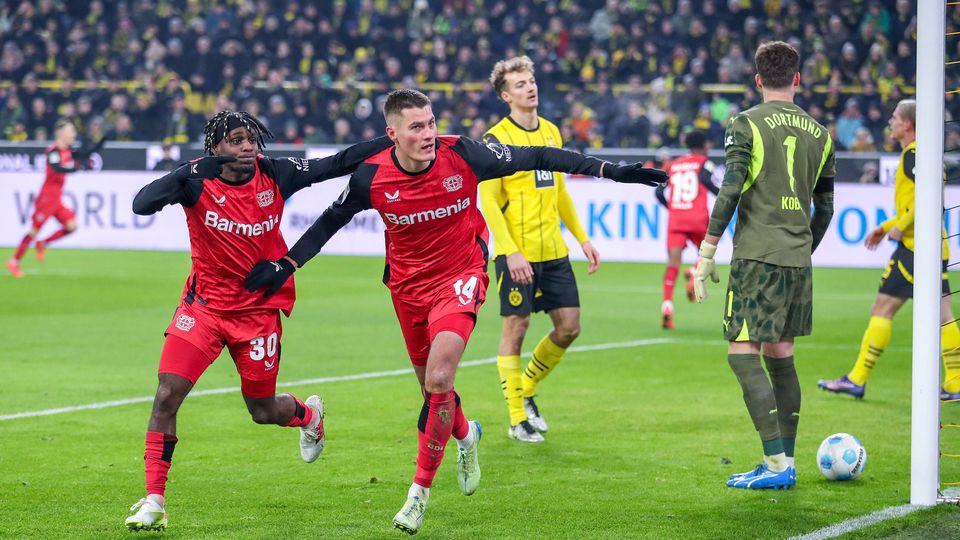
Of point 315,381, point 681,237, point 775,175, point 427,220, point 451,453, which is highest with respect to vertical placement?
point 775,175

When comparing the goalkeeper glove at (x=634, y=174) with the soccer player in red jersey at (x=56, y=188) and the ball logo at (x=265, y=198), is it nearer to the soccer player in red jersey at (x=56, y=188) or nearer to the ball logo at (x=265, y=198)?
the ball logo at (x=265, y=198)

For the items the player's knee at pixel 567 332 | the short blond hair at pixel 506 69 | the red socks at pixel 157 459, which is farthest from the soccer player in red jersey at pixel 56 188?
the red socks at pixel 157 459

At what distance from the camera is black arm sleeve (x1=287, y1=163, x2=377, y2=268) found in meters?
5.93

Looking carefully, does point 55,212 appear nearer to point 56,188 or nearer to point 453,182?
point 56,188

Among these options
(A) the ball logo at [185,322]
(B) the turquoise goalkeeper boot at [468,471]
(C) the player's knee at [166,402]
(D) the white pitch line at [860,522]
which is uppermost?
(A) the ball logo at [185,322]

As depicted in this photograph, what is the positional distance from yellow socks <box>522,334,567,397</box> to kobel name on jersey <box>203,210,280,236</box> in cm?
257

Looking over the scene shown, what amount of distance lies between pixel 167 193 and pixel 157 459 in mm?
1169

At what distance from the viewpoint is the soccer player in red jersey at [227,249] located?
565cm

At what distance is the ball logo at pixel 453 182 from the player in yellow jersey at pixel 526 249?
173 cm

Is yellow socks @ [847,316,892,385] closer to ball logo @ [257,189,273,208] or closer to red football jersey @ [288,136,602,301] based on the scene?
red football jersey @ [288,136,602,301]

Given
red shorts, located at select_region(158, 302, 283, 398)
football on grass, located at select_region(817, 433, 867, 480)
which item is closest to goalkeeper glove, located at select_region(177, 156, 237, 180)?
red shorts, located at select_region(158, 302, 283, 398)

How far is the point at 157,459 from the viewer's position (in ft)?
18.2

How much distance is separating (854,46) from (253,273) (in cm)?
2141

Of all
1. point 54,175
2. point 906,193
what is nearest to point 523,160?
point 906,193
